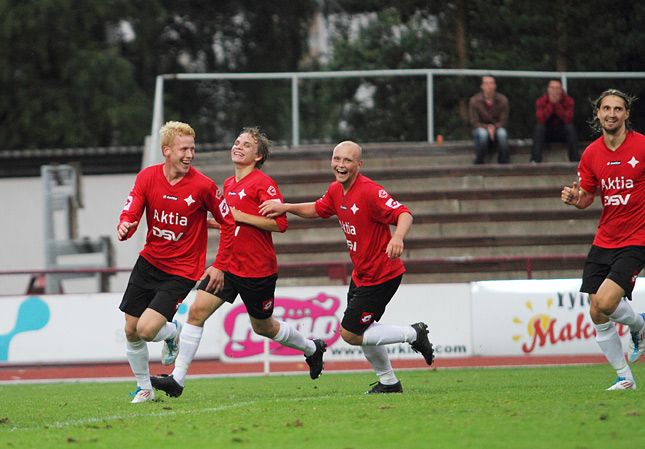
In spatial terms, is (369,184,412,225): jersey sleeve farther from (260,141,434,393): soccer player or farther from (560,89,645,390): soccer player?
(560,89,645,390): soccer player

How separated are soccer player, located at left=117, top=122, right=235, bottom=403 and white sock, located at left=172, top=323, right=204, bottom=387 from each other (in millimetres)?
258

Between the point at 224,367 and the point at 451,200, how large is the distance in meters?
5.84

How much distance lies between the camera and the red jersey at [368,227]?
24.4 ft

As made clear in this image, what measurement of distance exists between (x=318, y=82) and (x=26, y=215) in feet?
28.1

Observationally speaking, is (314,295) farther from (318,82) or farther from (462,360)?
(318,82)

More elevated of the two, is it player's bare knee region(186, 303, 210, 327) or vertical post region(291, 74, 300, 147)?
vertical post region(291, 74, 300, 147)

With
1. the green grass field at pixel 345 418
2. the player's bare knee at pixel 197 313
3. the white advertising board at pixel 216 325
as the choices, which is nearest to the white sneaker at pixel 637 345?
the green grass field at pixel 345 418

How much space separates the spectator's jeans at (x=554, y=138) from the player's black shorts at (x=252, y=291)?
9731 millimetres

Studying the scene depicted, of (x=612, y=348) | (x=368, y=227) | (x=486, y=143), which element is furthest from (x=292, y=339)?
(x=486, y=143)

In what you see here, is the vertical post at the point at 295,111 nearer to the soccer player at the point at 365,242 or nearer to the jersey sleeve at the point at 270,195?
the jersey sleeve at the point at 270,195

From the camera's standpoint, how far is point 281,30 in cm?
3488

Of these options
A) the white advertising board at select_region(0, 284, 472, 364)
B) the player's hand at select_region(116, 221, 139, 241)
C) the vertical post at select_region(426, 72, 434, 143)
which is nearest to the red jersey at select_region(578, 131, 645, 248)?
the player's hand at select_region(116, 221, 139, 241)

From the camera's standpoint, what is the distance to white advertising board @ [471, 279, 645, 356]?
12.5 m

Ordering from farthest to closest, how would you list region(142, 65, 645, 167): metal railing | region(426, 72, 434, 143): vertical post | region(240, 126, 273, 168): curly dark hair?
region(426, 72, 434, 143): vertical post < region(142, 65, 645, 167): metal railing < region(240, 126, 273, 168): curly dark hair
